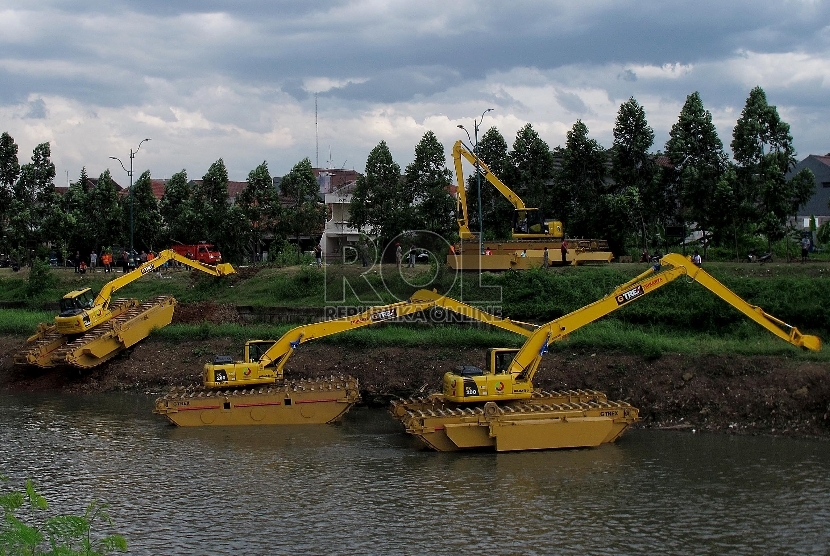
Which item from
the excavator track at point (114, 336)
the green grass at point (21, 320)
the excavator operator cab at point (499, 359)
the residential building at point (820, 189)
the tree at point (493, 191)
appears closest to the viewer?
the excavator operator cab at point (499, 359)

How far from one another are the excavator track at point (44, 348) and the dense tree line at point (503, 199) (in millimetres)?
20613

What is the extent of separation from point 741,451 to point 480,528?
33.4ft

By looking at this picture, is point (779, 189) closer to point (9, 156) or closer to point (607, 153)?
point (607, 153)

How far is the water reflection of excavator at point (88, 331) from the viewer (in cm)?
3725

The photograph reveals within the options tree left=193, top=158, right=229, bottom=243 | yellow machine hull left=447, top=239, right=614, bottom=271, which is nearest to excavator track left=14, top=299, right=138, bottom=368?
yellow machine hull left=447, top=239, right=614, bottom=271

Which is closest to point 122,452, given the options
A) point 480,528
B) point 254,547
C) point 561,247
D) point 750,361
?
point 254,547

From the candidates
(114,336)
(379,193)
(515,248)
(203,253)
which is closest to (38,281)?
(203,253)

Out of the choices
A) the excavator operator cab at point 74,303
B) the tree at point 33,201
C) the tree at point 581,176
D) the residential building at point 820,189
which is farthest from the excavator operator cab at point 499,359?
the residential building at point 820,189

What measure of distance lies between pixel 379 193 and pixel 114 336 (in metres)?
26.2

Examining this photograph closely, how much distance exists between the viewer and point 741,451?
25828 mm

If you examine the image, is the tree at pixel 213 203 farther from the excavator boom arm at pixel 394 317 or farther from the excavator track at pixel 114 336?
the excavator boom arm at pixel 394 317

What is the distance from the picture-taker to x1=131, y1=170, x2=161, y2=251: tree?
211 feet

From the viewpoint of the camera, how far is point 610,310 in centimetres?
2783

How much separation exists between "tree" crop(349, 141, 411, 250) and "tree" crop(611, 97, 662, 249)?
14272mm
